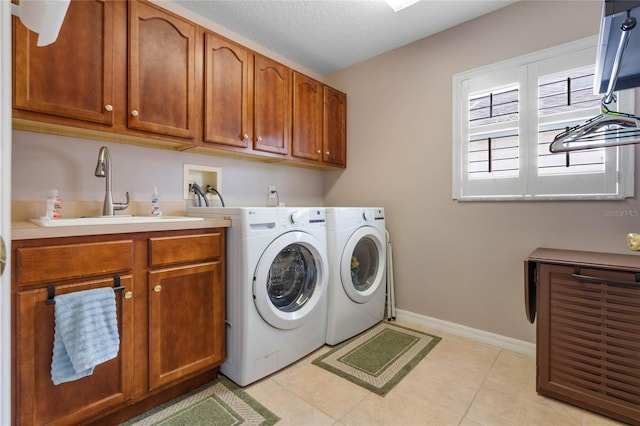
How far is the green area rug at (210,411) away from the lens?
1.45 meters

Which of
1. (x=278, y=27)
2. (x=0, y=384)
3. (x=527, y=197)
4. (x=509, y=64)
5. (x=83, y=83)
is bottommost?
(x=0, y=384)

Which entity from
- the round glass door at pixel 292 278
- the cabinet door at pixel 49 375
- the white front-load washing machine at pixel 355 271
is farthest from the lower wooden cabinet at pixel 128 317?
the white front-load washing machine at pixel 355 271

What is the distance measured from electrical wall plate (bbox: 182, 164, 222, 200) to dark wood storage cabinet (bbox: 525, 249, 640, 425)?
7.07 ft

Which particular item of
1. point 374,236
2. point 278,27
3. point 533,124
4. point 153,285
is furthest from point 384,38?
point 153,285

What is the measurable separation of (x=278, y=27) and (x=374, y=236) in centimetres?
183

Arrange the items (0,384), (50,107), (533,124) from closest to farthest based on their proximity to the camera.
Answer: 1. (0,384)
2. (50,107)
3. (533,124)

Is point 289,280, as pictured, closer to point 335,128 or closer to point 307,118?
point 307,118

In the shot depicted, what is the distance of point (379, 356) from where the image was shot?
2.06 metres

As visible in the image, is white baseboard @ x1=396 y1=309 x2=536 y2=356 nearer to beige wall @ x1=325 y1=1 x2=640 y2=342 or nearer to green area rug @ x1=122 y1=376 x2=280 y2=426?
beige wall @ x1=325 y1=1 x2=640 y2=342

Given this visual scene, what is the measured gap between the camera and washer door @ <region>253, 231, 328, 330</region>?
173cm

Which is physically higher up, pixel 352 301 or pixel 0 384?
pixel 0 384

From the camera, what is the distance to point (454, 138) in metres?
2.38

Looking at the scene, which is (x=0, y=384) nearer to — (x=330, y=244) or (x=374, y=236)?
(x=330, y=244)

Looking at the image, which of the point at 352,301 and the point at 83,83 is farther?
the point at 352,301
